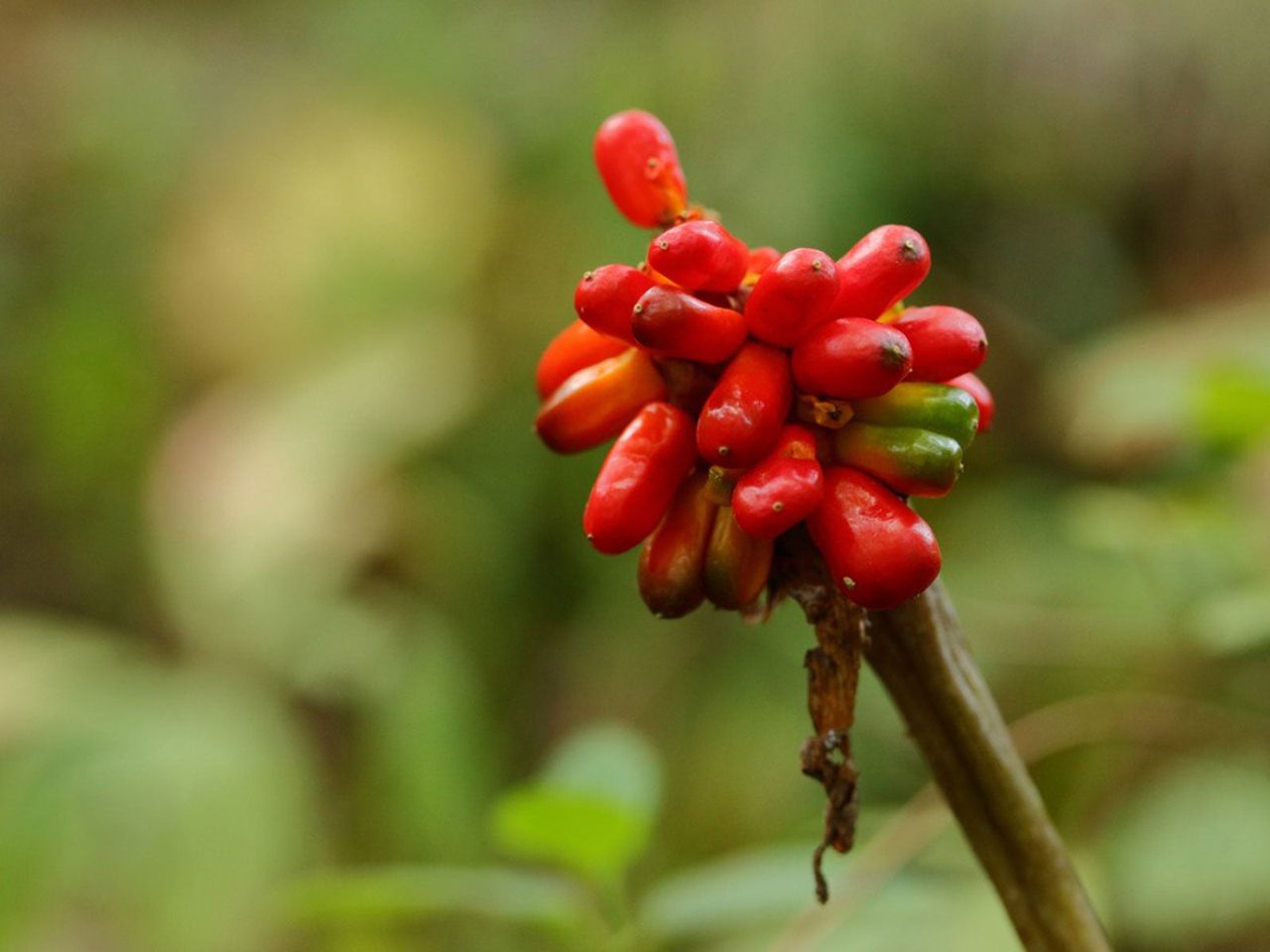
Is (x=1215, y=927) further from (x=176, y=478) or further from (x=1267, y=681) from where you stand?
(x=176, y=478)

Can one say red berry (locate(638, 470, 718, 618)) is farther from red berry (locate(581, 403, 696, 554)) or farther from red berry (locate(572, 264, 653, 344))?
red berry (locate(572, 264, 653, 344))

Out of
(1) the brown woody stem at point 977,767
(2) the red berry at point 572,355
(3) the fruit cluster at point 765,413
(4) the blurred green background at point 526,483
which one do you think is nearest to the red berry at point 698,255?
(3) the fruit cluster at point 765,413

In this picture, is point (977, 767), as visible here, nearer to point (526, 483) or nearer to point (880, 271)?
point (880, 271)

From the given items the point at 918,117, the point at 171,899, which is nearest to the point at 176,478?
the point at 171,899

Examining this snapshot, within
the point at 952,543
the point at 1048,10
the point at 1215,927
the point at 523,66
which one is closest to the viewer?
the point at 1215,927

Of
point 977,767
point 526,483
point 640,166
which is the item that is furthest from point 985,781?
point 526,483
